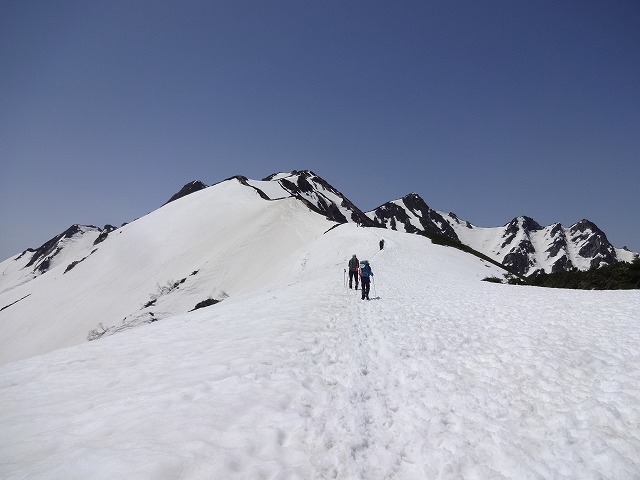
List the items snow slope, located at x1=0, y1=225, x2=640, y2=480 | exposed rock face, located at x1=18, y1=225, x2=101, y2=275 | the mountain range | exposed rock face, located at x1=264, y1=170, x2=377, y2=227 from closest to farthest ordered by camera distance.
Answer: snow slope, located at x1=0, y1=225, x2=640, y2=480 < the mountain range < exposed rock face, located at x1=264, y1=170, x2=377, y2=227 < exposed rock face, located at x1=18, y1=225, x2=101, y2=275

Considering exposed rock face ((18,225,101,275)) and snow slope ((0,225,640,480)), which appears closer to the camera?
snow slope ((0,225,640,480))

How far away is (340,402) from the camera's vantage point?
632 cm

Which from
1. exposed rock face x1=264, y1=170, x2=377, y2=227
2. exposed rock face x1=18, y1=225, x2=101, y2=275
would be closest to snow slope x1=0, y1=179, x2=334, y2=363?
exposed rock face x1=264, y1=170, x2=377, y2=227

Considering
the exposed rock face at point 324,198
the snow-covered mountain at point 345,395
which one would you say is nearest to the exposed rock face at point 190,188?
the exposed rock face at point 324,198

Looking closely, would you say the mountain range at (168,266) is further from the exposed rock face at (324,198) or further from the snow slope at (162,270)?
the exposed rock face at (324,198)

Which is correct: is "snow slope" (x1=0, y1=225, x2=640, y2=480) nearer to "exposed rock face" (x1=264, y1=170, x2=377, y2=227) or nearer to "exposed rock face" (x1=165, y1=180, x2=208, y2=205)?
"exposed rock face" (x1=264, y1=170, x2=377, y2=227)

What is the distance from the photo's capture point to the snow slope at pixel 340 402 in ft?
14.9

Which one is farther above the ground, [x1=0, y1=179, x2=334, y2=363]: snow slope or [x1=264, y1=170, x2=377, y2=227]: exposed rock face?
[x1=264, y1=170, x2=377, y2=227]: exposed rock face

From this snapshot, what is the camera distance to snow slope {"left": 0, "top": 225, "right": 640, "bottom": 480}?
14.9 ft

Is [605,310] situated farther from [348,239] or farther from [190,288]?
[190,288]

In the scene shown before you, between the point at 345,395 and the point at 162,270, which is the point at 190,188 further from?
the point at 345,395

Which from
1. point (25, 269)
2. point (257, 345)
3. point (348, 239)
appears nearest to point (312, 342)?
point (257, 345)

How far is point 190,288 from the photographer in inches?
1778

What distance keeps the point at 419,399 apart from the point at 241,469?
3786 millimetres
